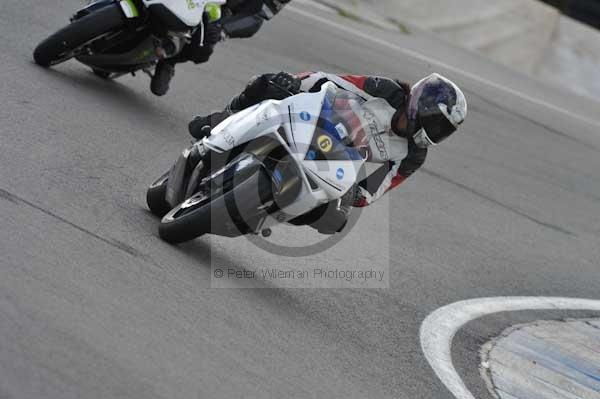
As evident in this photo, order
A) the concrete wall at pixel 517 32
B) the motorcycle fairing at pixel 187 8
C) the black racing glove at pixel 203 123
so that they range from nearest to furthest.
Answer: the black racing glove at pixel 203 123, the motorcycle fairing at pixel 187 8, the concrete wall at pixel 517 32

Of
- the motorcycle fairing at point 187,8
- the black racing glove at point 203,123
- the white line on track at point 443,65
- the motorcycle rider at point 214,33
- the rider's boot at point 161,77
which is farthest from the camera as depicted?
the white line on track at point 443,65

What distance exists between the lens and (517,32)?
20203 mm

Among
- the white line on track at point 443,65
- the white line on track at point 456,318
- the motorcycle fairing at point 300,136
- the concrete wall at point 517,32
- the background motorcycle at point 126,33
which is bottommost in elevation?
the concrete wall at point 517,32

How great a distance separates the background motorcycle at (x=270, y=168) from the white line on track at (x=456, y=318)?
121 cm

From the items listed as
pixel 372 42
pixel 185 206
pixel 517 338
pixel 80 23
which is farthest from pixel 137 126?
pixel 372 42

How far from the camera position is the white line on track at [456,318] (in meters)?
6.71

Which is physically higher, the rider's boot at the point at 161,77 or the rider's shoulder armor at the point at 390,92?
the rider's shoulder armor at the point at 390,92

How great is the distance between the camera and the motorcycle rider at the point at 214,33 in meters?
9.73

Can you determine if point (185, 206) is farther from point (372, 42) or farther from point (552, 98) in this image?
point (552, 98)

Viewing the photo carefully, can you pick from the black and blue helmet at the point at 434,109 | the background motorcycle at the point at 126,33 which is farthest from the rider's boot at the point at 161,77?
the black and blue helmet at the point at 434,109

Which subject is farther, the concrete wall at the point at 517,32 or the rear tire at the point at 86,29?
the concrete wall at the point at 517,32

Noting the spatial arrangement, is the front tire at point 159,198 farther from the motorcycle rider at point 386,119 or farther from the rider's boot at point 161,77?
the rider's boot at point 161,77

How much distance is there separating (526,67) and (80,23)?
12864 millimetres

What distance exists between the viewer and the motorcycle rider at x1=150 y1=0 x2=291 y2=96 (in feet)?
31.9
